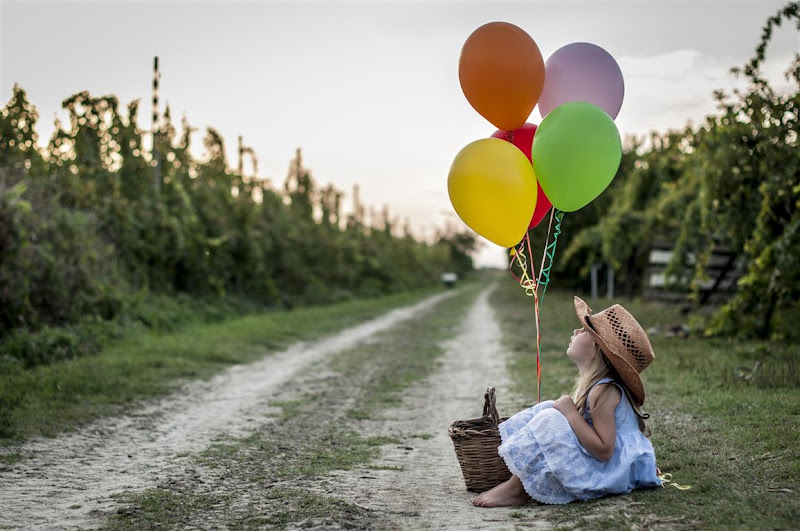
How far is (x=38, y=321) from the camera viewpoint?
11688mm

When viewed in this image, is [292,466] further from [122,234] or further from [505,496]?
[122,234]

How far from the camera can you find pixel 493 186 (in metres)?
5.28

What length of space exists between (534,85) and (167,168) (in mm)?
14006

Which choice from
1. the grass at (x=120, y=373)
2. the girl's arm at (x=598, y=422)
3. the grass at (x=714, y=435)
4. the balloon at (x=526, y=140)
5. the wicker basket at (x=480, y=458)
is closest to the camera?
the grass at (x=714, y=435)

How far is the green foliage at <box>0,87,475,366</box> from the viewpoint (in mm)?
11305

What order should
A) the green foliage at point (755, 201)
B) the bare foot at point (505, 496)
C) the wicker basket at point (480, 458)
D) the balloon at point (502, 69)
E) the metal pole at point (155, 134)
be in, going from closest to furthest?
the bare foot at point (505, 496), the wicker basket at point (480, 458), the balloon at point (502, 69), the green foliage at point (755, 201), the metal pole at point (155, 134)

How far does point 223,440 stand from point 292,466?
117 cm

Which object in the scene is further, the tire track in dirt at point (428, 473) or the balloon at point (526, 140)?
the balloon at point (526, 140)

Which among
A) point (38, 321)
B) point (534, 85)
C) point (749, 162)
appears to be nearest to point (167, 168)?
point (38, 321)

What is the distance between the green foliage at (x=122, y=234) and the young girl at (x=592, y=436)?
7964 mm

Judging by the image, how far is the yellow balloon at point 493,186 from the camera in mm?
5277

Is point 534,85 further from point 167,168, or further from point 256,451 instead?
point 167,168

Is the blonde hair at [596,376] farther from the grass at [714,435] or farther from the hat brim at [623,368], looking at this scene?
the grass at [714,435]

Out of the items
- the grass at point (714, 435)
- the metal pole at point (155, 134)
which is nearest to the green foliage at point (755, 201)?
the grass at point (714, 435)
